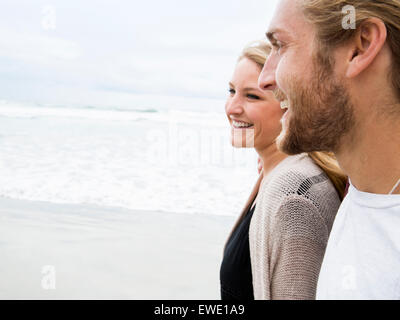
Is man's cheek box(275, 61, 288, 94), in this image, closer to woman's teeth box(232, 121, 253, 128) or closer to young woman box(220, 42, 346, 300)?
young woman box(220, 42, 346, 300)

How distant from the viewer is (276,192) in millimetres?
1984

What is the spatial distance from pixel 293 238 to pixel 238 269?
378 mm

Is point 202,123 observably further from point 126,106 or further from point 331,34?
point 331,34

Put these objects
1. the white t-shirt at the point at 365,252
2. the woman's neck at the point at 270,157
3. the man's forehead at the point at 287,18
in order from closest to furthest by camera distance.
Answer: the white t-shirt at the point at 365,252 → the man's forehead at the point at 287,18 → the woman's neck at the point at 270,157

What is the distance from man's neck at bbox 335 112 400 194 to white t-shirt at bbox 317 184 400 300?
36 mm

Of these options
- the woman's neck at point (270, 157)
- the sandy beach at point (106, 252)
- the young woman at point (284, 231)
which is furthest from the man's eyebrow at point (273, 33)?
the sandy beach at point (106, 252)

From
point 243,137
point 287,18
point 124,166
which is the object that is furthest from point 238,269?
point 124,166

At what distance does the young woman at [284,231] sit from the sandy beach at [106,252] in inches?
102

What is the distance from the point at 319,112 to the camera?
131 cm

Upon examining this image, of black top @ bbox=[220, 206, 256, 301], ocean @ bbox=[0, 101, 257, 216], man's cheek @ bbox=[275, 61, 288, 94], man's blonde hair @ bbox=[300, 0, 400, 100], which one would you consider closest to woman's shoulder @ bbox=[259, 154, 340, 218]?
black top @ bbox=[220, 206, 256, 301]

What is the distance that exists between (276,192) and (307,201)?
0.48 ft

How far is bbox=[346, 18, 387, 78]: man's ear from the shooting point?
46.0 inches

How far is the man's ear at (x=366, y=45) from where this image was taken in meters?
1.17

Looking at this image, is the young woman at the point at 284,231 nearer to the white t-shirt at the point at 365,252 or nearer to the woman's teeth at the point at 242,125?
the woman's teeth at the point at 242,125
